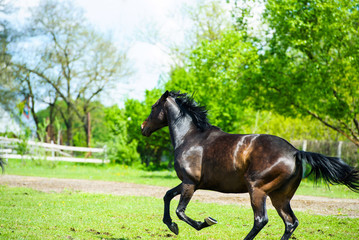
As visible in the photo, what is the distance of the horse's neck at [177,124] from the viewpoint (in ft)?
21.1

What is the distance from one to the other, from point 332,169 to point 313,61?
1288cm

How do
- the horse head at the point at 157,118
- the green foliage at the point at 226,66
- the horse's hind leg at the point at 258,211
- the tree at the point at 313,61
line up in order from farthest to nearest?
1. the green foliage at the point at 226,66
2. the tree at the point at 313,61
3. the horse head at the point at 157,118
4. the horse's hind leg at the point at 258,211

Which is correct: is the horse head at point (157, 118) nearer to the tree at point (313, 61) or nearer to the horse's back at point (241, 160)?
the horse's back at point (241, 160)

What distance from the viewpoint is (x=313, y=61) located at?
17234 millimetres

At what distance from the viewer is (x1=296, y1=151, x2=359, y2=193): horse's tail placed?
5410 millimetres

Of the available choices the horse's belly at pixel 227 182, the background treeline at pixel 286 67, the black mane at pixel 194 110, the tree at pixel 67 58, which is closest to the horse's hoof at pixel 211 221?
the horse's belly at pixel 227 182

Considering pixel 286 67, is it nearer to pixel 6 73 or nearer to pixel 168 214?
pixel 168 214

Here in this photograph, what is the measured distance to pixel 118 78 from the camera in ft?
141

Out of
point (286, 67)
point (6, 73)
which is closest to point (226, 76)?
point (286, 67)

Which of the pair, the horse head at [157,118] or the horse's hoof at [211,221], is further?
the horse head at [157,118]

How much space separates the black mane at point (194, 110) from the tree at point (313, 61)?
11.2 m

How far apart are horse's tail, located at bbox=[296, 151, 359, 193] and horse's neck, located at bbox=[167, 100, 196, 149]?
1.91 metres

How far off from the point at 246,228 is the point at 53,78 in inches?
1499

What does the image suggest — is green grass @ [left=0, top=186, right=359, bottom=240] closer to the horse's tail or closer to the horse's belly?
the horse's belly
